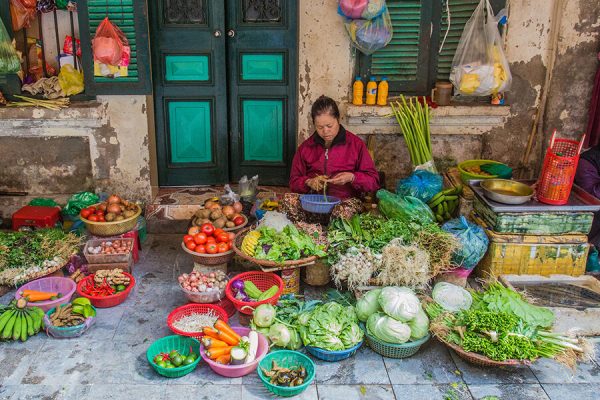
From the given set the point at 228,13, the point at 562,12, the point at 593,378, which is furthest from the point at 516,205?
the point at 228,13

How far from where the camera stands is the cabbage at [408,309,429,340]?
4316 millimetres

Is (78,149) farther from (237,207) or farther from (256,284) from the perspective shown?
(256,284)

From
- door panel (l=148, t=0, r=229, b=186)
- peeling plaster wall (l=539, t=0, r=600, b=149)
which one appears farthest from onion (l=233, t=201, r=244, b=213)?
peeling plaster wall (l=539, t=0, r=600, b=149)

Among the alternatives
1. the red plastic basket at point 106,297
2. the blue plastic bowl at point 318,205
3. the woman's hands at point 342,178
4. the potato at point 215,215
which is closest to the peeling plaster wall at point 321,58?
the woman's hands at point 342,178

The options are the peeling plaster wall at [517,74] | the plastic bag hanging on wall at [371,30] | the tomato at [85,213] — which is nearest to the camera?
the tomato at [85,213]

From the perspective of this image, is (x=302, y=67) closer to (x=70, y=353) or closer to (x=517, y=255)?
(x=517, y=255)

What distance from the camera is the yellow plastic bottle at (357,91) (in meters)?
6.35

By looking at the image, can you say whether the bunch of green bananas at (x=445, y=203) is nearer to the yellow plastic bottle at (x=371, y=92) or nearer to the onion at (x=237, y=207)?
the yellow plastic bottle at (x=371, y=92)

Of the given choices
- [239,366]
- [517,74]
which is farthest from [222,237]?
[517,74]

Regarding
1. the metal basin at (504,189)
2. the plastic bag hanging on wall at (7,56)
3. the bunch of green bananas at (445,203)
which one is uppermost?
the plastic bag hanging on wall at (7,56)

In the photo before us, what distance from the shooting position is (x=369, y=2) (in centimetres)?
591

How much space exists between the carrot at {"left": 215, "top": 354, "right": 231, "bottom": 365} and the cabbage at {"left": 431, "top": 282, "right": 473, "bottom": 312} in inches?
65.5

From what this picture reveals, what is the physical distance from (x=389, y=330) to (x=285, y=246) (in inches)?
46.8

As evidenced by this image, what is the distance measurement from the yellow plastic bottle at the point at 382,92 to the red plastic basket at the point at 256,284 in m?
→ 2.49
